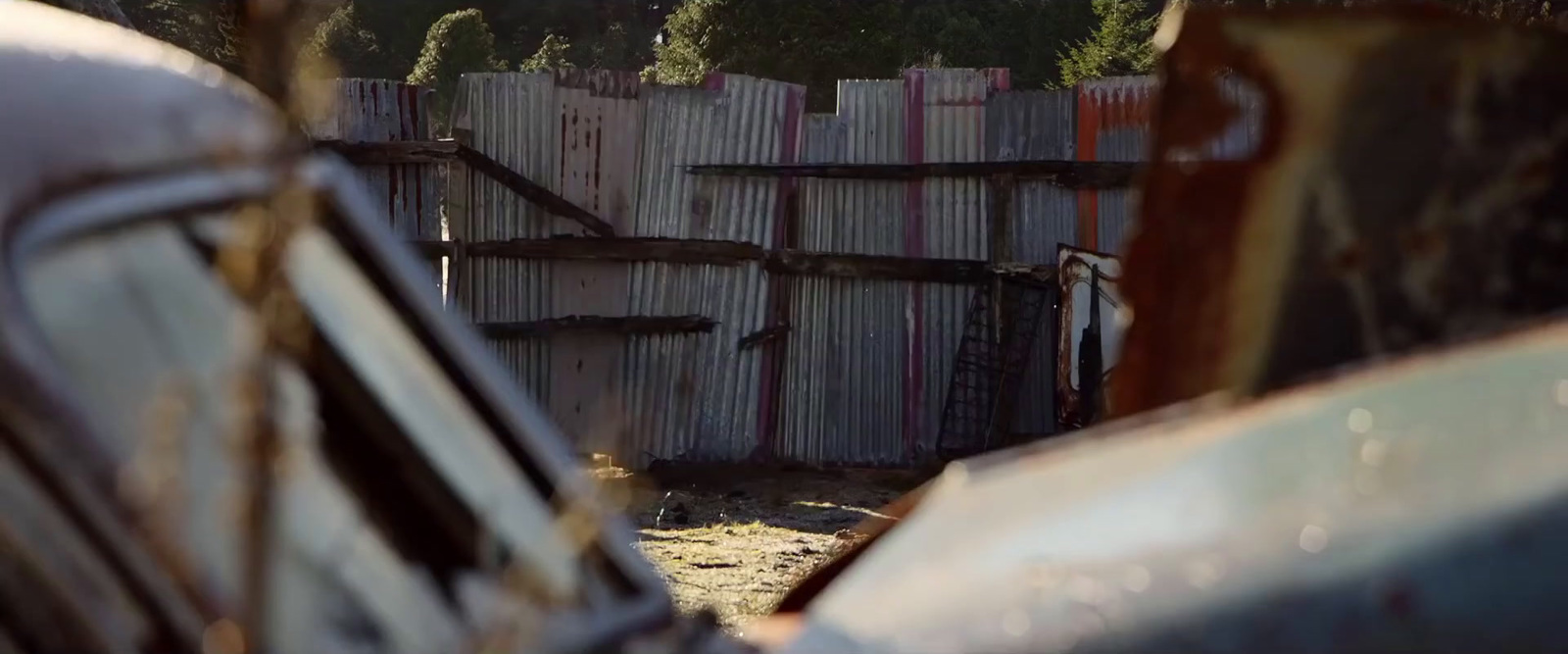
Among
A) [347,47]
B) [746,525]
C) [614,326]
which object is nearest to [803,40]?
[347,47]

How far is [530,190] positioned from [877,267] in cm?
244

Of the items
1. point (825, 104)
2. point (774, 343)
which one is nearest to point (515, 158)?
point (774, 343)

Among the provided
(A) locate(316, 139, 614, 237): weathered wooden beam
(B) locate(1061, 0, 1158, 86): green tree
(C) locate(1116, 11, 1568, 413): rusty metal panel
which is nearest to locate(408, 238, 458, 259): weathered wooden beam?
(A) locate(316, 139, 614, 237): weathered wooden beam

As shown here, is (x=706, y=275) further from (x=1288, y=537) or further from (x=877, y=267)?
(x=1288, y=537)

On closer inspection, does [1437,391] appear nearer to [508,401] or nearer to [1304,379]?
[1304,379]

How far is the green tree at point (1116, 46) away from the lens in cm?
2734

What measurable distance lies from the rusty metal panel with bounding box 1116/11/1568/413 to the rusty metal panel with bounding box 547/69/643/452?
9.49 meters

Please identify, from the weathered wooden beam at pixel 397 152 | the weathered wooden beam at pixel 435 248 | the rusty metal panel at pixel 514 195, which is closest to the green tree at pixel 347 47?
the weathered wooden beam at pixel 397 152

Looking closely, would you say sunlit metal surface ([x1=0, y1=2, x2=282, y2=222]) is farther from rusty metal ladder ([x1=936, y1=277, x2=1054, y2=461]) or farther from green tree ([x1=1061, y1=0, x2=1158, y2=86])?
green tree ([x1=1061, y1=0, x2=1158, y2=86])

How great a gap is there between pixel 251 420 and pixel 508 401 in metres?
0.90

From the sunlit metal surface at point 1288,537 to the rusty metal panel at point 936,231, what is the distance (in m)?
9.70

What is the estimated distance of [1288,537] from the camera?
1.21 metres

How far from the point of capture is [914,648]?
1.30m

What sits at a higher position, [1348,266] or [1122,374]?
[1348,266]
